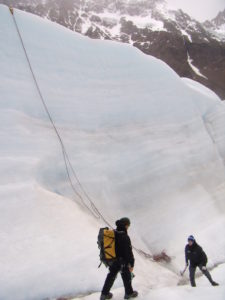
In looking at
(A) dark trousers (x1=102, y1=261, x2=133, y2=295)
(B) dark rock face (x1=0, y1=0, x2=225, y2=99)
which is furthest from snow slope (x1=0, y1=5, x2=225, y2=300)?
→ (B) dark rock face (x1=0, y1=0, x2=225, y2=99)

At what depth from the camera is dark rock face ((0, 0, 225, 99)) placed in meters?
80.2

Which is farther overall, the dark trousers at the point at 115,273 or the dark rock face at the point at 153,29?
the dark rock face at the point at 153,29

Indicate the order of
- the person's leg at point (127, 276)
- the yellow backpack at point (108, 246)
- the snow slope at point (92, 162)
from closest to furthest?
the yellow backpack at point (108, 246)
the person's leg at point (127, 276)
the snow slope at point (92, 162)

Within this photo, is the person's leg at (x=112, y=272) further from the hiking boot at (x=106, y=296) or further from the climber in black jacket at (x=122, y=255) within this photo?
the hiking boot at (x=106, y=296)

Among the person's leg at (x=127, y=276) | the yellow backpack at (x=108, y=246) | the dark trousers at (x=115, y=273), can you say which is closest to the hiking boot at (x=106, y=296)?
the dark trousers at (x=115, y=273)

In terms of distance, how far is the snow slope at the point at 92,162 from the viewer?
7.36 meters

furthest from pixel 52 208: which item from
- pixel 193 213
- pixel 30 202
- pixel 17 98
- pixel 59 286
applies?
pixel 193 213

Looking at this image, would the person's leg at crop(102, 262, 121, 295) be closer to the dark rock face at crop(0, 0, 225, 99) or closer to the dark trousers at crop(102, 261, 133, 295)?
the dark trousers at crop(102, 261, 133, 295)

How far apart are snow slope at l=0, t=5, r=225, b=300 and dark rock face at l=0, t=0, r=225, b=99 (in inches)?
2192

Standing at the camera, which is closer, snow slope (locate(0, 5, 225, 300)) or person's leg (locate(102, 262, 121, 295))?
person's leg (locate(102, 262, 121, 295))

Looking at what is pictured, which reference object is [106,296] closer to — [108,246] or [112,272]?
[112,272]

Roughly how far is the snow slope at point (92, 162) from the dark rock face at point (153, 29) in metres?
55.7

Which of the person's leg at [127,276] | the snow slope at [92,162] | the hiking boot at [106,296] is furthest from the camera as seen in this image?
the snow slope at [92,162]

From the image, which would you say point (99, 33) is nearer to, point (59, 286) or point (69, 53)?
point (69, 53)
